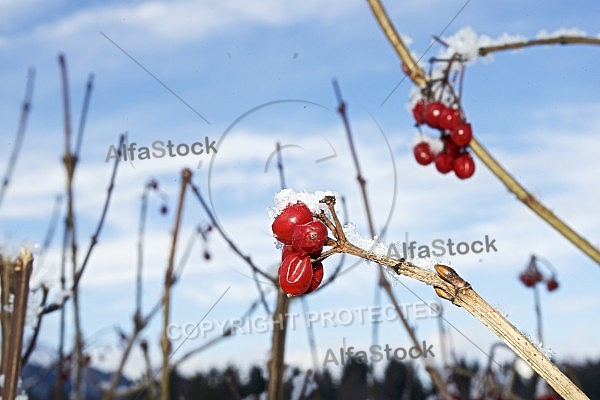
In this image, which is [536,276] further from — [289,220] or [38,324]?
[289,220]

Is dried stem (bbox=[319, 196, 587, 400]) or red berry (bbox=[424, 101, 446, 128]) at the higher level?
red berry (bbox=[424, 101, 446, 128])

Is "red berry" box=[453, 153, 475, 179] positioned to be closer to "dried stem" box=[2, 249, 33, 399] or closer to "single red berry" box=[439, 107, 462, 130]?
"single red berry" box=[439, 107, 462, 130]

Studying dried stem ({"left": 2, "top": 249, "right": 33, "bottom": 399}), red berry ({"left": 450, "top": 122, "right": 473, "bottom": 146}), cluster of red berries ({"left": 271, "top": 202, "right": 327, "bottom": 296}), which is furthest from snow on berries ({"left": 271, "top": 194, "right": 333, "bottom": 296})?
red berry ({"left": 450, "top": 122, "right": 473, "bottom": 146})

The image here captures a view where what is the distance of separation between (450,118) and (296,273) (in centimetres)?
87

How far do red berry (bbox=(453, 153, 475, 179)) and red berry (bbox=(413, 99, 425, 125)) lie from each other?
4.4 inches

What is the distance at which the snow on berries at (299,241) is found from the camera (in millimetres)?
597

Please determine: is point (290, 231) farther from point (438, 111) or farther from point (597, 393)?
point (597, 393)

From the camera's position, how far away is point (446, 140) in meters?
1.48

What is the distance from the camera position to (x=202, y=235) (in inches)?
79.4

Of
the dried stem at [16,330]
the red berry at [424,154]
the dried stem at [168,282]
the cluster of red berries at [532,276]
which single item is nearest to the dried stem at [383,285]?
the red berry at [424,154]

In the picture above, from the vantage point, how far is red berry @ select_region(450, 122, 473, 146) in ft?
4.51

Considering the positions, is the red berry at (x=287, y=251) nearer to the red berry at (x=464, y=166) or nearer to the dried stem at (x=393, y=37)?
the dried stem at (x=393, y=37)

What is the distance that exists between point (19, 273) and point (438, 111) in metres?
0.87

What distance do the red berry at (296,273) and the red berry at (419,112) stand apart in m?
0.91
